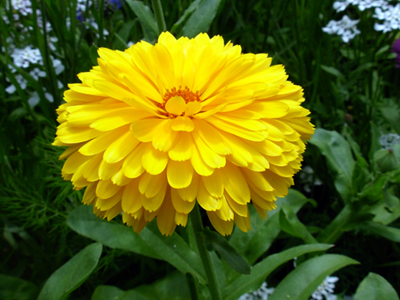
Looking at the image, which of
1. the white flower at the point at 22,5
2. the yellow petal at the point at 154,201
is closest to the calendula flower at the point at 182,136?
the yellow petal at the point at 154,201

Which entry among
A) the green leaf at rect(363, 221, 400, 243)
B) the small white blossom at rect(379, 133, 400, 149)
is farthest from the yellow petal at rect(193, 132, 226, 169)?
the small white blossom at rect(379, 133, 400, 149)

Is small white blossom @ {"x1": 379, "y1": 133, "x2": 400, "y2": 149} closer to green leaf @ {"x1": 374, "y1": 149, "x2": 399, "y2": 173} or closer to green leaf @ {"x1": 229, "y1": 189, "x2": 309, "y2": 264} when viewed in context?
green leaf @ {"x1": 374, "y1": 149, "x2": 399, "y2": 173}

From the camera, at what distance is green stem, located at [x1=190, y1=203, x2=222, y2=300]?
2.77 feet

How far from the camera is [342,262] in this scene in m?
1.07

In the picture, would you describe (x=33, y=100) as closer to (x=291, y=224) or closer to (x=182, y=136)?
(x=182, y=136)

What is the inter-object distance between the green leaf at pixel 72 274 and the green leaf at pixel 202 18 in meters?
0.80

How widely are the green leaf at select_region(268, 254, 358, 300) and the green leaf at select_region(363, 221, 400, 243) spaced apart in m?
0.26

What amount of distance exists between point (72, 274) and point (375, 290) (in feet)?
2.82

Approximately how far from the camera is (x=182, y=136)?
2.55 feet

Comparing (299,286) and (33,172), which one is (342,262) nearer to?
(299,286)

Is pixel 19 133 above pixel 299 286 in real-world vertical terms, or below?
above

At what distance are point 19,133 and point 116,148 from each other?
887 mm

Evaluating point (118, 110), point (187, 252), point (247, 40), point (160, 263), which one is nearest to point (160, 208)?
point (118, 110)

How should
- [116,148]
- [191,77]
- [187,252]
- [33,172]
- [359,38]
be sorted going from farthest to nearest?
[359,38], [33,172], [187,252], [191,77], [116,148]
